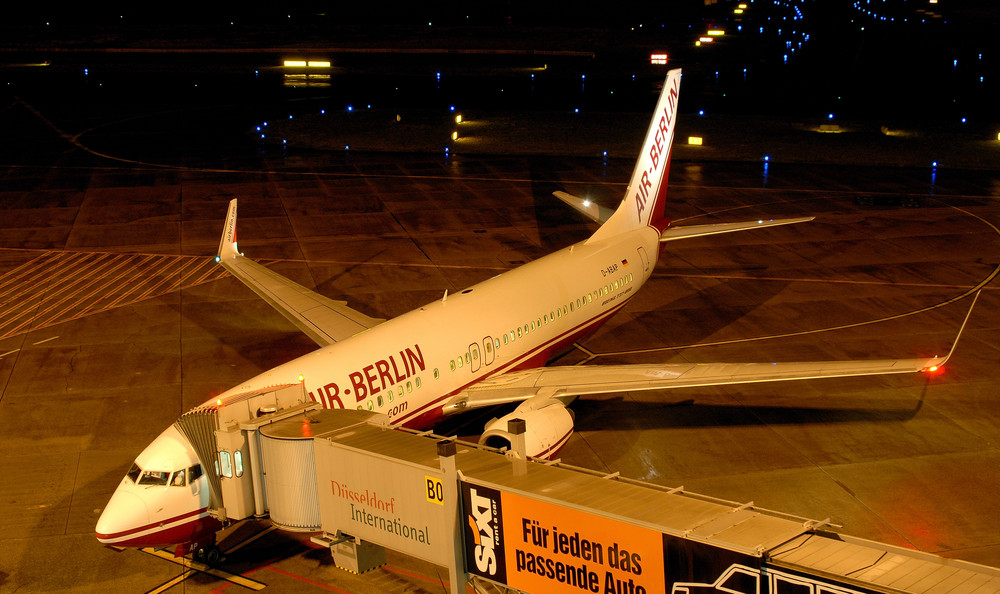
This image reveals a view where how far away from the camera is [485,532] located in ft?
50.6

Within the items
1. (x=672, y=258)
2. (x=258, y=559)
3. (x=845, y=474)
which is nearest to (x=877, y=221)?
(x=672, y=258)

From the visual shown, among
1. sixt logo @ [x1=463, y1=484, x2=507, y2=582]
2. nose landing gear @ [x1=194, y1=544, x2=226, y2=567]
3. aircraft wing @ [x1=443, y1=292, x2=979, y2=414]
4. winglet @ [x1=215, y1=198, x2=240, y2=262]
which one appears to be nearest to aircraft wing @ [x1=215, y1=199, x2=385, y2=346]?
winglet @ [x1=215, y1=198, x2=240, y2=262]

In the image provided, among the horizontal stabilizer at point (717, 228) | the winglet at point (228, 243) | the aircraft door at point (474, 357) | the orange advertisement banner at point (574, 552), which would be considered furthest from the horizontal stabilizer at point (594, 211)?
the orange advertisement banner at point (574, 552)

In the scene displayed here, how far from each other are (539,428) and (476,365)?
359cm

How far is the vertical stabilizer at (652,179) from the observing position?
36219mm

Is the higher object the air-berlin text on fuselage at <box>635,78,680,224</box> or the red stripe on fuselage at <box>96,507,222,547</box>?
the air-berlin text on fuselage at <box>635,78,680,224</box>

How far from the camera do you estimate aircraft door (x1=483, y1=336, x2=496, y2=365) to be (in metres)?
28.0

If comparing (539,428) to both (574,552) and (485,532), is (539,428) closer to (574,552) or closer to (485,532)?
(485,532)

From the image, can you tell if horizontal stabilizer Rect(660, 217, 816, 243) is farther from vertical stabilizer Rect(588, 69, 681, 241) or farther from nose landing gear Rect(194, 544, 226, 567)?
nose landing gear Rect(194, 544, 226, 567)

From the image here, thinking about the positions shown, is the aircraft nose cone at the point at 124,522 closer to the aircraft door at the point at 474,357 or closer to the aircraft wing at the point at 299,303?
the aircraft door at the point at 474,357

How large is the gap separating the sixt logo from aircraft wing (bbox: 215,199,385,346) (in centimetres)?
1530

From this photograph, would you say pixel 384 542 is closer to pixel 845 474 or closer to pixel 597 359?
pixel 845 474

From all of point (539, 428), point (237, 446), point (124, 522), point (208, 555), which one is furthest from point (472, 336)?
point (124, 522)

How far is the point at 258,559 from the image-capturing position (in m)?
22.3
